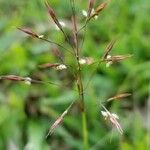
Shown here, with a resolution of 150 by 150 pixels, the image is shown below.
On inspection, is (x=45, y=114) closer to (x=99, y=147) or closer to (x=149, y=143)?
(x=99, y=147)

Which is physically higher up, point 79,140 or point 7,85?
point 7,85

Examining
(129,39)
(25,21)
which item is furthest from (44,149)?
(25,21)

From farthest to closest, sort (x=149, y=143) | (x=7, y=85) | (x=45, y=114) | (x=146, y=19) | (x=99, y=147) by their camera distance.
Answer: (x=146, y=19) < (x=7, y=85) < (x=45, y=114) < (x=99, y=147) < (x=149, y=143)

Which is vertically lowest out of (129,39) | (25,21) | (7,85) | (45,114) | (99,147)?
(99,147)

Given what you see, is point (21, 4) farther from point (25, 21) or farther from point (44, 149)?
point (44, 149)

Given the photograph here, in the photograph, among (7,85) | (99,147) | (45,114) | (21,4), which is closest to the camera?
(99,147)

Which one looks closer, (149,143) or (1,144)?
(149,143)
